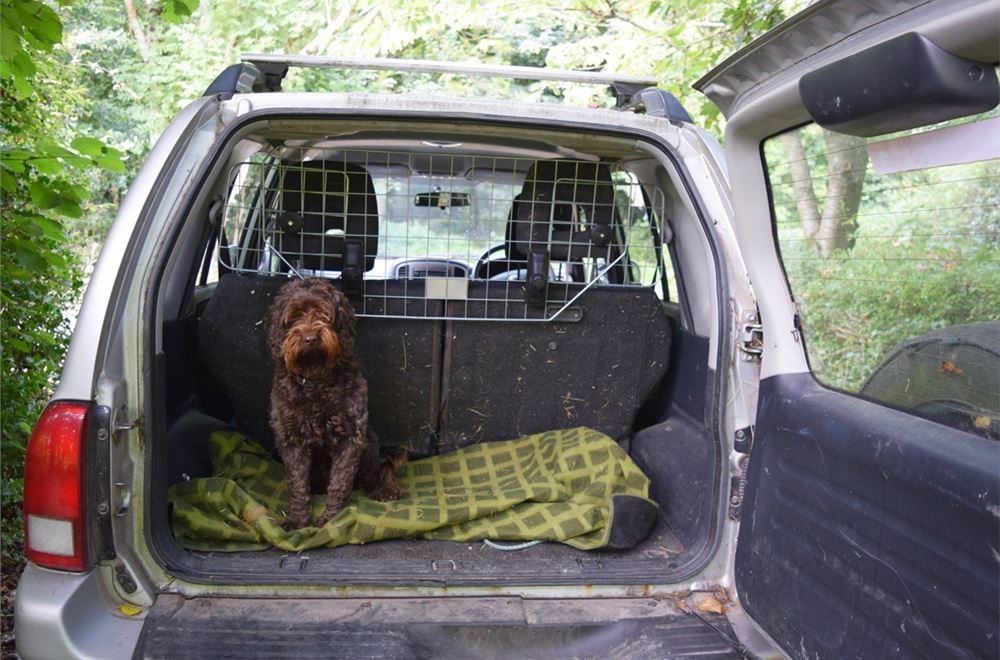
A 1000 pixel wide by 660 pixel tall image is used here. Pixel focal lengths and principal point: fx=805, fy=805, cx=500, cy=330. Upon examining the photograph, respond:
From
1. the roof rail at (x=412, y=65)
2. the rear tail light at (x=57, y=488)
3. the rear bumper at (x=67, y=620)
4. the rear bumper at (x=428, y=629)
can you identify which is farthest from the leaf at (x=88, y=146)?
the rear bumper at (x=428, y=629)

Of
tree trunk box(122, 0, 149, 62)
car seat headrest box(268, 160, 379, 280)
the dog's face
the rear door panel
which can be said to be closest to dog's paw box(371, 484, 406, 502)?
the dog's face

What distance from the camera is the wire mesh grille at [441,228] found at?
369 cm

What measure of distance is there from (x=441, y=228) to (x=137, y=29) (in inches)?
509

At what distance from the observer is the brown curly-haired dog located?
328 cm

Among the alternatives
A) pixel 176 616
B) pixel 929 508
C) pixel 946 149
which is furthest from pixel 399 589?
pixel 946 149

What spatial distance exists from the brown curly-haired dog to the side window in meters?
1.83

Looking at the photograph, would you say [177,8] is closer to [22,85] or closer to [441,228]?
[22,85]

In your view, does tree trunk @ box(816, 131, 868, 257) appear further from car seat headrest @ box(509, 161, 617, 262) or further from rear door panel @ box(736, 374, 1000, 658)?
car seat headrest @ box(509, 161, 617, 262)

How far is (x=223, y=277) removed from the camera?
3.56 m

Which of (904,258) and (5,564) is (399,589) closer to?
(904,258)

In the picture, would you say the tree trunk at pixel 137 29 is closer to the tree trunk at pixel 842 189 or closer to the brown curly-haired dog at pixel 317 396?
the brown curly-haired dog at pixel 317 396

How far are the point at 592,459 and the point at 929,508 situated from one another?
6.68 ft

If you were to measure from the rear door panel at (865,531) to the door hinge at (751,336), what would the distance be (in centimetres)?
22

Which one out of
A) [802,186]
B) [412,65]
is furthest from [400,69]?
[802,186]
